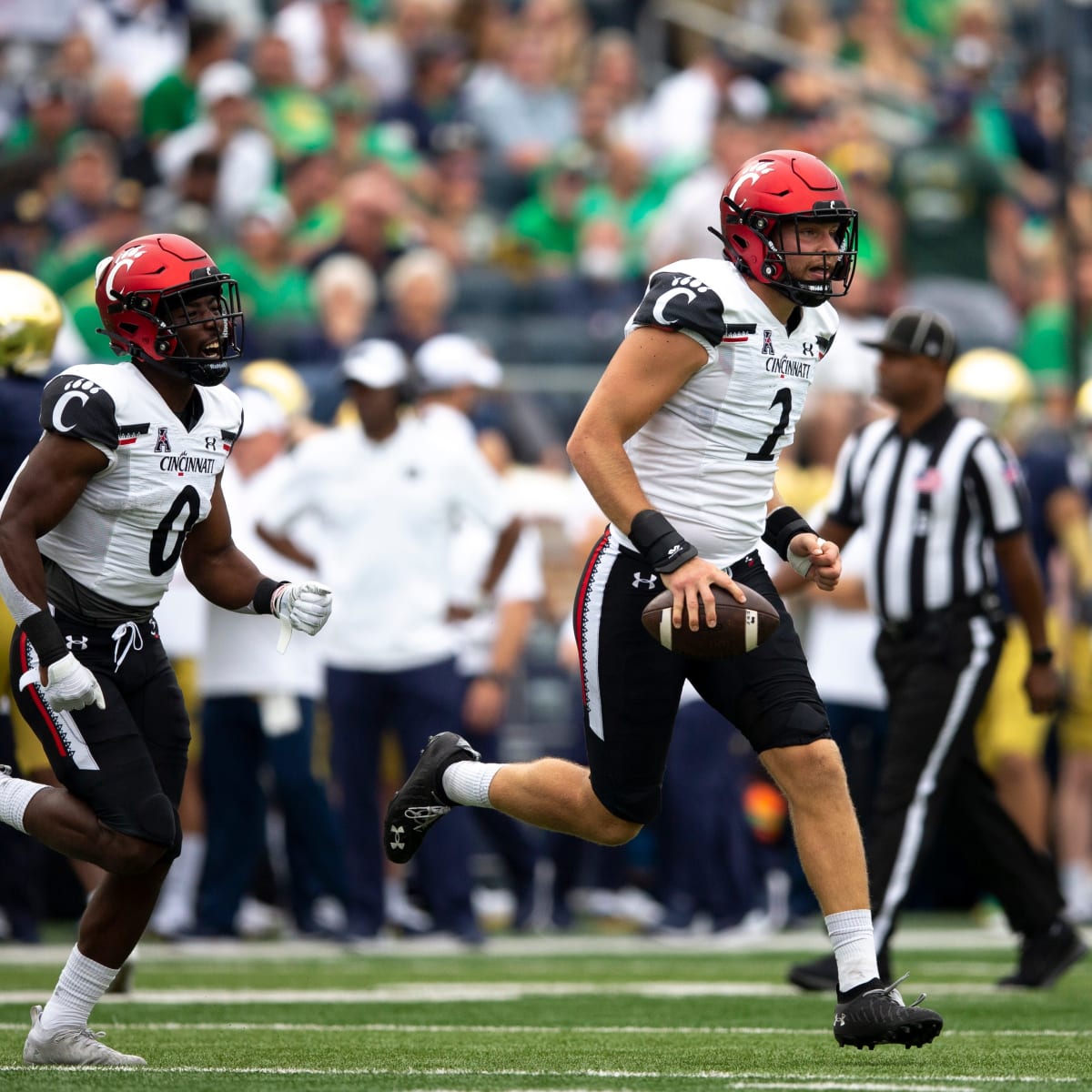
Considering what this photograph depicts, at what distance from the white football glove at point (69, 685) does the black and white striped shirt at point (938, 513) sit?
2.92m

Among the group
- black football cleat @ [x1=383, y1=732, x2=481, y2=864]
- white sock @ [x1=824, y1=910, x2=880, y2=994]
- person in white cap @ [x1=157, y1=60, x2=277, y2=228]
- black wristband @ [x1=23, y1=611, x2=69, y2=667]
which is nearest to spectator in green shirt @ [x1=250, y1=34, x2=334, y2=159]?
person in white cap @ [x1=157, y1=60, x2=277, y2=228]

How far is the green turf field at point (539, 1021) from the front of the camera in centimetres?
454

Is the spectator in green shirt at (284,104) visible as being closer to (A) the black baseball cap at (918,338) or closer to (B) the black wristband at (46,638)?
(A) the black baseball cap at (918,338)

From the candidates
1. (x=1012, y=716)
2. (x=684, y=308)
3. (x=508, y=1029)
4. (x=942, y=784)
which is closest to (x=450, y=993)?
(x=508, y=1029)

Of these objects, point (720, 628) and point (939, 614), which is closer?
point (720, 628)

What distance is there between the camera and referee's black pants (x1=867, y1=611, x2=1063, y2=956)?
665 centimetres

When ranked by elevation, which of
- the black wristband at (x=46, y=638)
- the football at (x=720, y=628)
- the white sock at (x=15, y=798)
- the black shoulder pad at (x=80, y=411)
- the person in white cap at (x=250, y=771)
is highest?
the black shoulder pad at (x=80, y=411)

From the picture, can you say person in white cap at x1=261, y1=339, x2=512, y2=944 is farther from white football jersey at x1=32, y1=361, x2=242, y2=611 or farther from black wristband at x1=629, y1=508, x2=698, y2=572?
black wristband at x1=629, y1=508, x2=698, y2=572

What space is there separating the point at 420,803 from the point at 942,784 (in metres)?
1.83

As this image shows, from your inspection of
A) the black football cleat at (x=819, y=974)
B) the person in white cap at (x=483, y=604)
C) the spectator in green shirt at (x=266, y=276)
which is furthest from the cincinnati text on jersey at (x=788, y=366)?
the spectator in green shirt at (x=266, y=276)

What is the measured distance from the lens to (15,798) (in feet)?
16.5

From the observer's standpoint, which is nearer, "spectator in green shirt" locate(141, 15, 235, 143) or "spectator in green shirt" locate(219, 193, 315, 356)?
"spectator in green shirt" locate(219, 193, 315, 356)

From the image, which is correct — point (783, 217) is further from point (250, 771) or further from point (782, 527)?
point (250, 771)

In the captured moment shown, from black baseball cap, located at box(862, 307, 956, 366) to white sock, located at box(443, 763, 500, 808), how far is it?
2.21m
